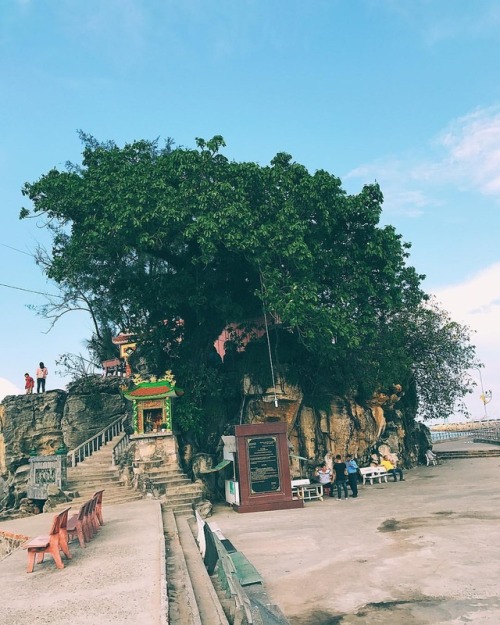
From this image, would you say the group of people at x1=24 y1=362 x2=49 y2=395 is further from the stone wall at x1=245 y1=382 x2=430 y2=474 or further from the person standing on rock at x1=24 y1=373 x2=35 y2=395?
the stone wall at x1=245 y1=382 x2=430 y2=474

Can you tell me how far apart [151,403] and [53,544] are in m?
12.6

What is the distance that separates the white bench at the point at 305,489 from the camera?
19438 mm

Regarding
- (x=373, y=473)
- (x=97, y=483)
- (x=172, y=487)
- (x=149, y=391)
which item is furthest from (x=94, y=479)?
(x=373, y=473)

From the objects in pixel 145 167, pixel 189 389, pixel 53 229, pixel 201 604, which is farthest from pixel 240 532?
pixel 53 229

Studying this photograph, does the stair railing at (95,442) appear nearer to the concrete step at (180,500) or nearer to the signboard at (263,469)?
the concrete step at (180,500)

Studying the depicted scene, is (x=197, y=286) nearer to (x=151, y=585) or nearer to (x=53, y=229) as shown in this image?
(x=53, y=229)

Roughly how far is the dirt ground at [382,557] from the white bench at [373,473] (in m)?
5.37

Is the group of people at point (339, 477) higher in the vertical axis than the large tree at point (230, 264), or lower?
lower

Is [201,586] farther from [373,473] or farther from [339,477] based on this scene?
[373,473]

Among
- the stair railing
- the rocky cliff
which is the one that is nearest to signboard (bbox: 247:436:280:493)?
the stair railing

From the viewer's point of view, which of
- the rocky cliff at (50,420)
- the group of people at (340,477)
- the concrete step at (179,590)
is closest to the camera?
the concrete step at (179,590)

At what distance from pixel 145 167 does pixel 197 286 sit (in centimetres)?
543

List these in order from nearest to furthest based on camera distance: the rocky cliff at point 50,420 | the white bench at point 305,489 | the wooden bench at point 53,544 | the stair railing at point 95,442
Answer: the wooden bench at point 53,544 < the white bench at point 305,489 < the stair railing at point 95,442 < the rocky cliff at point 50,420

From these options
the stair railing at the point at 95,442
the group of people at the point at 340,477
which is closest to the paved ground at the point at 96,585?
the group of people at the point at 340,477
